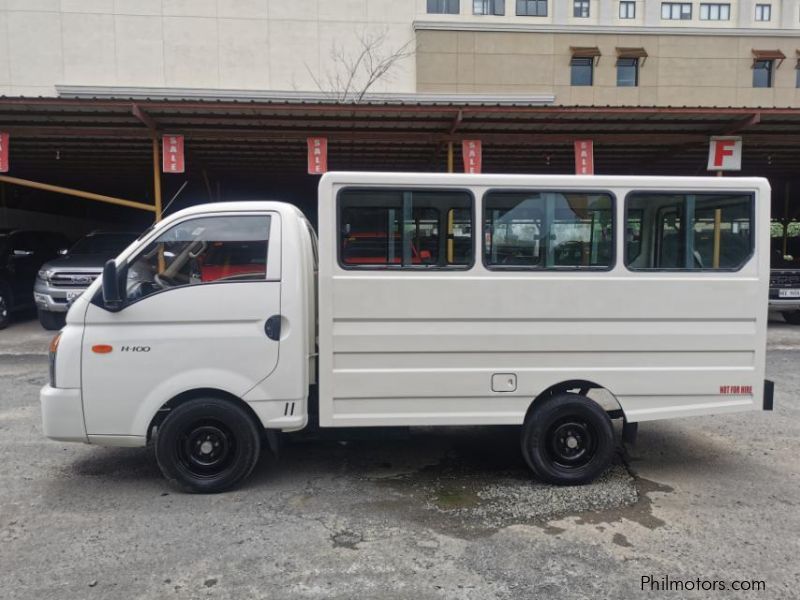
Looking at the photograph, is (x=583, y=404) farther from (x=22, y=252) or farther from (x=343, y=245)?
(x=22, y=252)

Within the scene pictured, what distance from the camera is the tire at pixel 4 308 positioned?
1138 centimetres

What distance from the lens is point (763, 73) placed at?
96.2 ft

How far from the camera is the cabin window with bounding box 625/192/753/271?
428cm

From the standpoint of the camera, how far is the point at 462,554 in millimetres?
3443

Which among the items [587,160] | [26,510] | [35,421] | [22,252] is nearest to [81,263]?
[22,252]

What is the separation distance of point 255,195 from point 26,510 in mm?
14770

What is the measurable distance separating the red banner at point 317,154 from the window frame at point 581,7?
26.3 meters

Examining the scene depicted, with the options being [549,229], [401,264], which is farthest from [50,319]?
[549,229]

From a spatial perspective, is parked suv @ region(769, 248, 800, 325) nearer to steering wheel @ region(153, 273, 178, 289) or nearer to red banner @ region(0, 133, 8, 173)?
steering wheel @ region(153, 273, 178, 289)

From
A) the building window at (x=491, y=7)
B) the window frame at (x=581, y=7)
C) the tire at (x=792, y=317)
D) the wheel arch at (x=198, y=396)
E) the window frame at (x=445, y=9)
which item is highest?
the window frame at (x=581, y=7)

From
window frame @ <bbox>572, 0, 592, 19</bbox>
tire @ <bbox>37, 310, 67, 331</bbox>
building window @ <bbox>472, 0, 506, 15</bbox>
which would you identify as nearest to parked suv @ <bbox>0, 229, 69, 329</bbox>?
tire @ <bbox>37, 310, 67, 331</bbox>

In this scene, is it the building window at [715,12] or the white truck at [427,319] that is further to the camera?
the building window at [715,12]

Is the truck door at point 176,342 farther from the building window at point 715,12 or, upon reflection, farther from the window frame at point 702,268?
the building window at point 715,12
